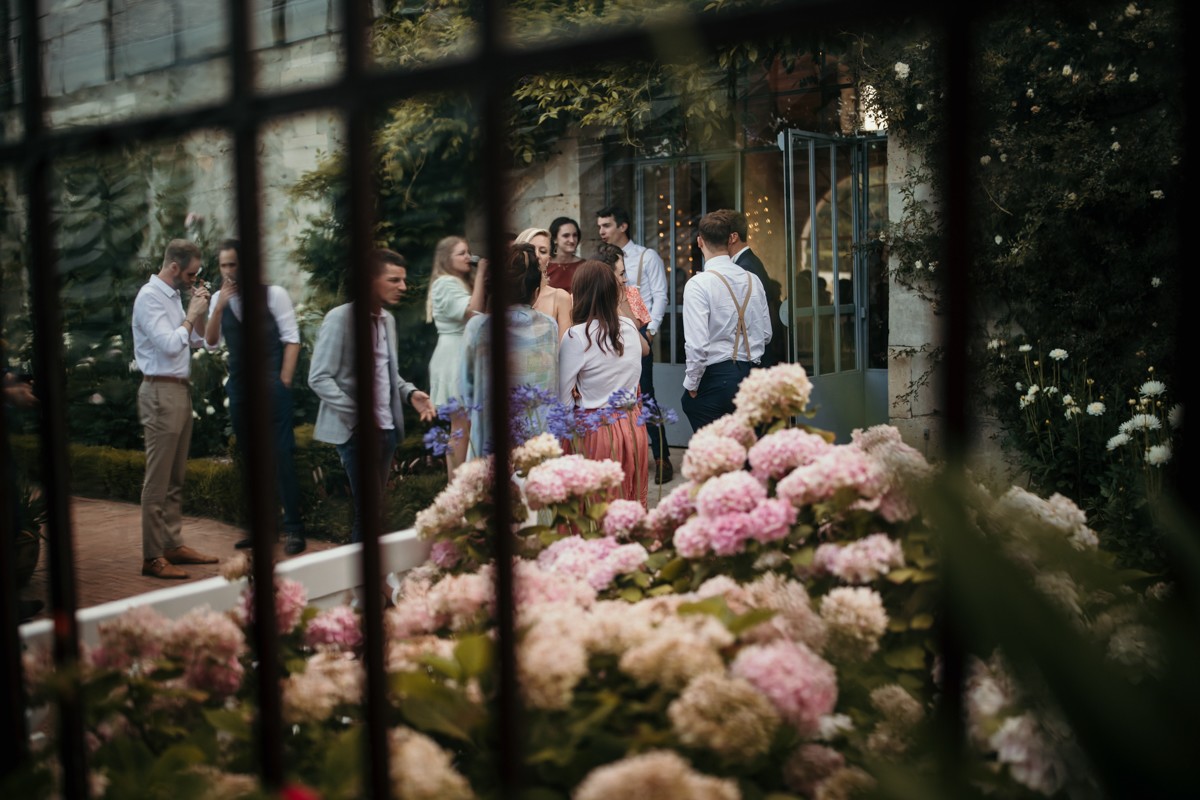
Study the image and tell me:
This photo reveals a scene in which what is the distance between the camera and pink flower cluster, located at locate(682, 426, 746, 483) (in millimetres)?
1123

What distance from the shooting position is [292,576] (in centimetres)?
229

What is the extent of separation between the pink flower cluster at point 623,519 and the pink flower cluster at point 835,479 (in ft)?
0.77

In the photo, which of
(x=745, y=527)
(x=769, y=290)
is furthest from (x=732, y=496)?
(x=769, y=290)

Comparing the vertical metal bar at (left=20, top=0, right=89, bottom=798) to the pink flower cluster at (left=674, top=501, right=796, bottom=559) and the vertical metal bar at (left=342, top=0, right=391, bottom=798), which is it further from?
the pink flower cluster at (left=674, top=501, right=796, bottom=559)

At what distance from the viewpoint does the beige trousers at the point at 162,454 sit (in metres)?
4.53

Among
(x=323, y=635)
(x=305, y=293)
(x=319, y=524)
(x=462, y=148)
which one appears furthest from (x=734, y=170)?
(x=323, y=635)

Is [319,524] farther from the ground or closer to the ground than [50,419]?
Result: closer to the ground

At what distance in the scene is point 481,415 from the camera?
3.92 metres

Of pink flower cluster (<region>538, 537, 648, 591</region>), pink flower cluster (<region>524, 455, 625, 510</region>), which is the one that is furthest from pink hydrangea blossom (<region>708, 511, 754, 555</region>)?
pink flower cluster (<region>524, 455, 625, 510</region>)

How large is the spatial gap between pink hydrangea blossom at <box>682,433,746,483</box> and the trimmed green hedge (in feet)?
13.1

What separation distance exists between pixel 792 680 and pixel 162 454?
4319mm

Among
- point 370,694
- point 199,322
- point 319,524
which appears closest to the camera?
point 370,694

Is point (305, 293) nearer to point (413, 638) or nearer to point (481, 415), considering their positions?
point (481, 415)

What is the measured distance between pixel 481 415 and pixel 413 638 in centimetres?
296
